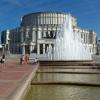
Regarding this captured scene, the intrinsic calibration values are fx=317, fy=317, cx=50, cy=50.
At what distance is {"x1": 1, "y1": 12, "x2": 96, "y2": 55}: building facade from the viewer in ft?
456

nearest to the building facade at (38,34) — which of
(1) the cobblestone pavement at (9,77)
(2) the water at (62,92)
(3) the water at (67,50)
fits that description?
(3) the water at (67,50)

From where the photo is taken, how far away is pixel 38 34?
144125mm

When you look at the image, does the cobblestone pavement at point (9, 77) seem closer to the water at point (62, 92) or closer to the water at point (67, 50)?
the water at point (62, 92)

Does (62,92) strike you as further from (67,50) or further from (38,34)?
(38,34)

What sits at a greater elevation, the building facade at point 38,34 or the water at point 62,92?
the building facade at point 38,34

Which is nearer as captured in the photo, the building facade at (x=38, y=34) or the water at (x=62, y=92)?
the water at (x=62, y=92)

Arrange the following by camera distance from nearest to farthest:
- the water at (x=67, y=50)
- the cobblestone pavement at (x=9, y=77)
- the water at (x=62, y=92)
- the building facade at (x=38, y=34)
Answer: the cobblestone pavement at (x=9, y=77) < the water at (x=62, y=92) < the water at (x=67, y=50) < the building facade at (x=38, y=34)

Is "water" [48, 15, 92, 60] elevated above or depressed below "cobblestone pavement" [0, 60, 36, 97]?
above

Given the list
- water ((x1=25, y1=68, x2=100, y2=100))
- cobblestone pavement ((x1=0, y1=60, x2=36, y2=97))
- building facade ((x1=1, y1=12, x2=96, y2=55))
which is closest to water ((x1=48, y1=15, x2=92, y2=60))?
cobblestone pavement ((x1=0, y1=60, x2=36, y2=97))

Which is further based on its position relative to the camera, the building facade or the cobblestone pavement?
the building facade

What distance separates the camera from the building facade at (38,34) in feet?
456

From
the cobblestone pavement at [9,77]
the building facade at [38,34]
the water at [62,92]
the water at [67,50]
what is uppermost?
the building facade at [38,34]

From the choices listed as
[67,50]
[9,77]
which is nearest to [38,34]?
[67,50]

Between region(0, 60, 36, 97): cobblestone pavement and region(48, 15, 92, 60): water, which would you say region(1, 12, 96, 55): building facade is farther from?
region(0, 60, 36, 97): cobblestone pavement
